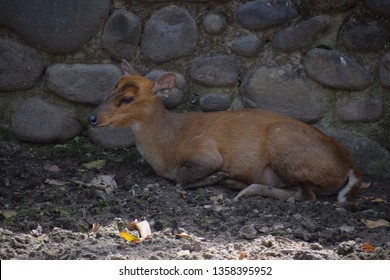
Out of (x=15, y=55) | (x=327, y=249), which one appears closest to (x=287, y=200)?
(x=327, y=249)

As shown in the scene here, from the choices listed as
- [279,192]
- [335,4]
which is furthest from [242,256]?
[335,4]

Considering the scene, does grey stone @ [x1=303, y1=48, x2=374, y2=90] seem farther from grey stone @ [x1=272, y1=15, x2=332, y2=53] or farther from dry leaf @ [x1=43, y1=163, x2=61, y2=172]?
dry leaf @ [x1=43, y1=163, x2=61, y2=172]

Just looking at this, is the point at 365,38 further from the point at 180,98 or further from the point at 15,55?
the point at 15,55

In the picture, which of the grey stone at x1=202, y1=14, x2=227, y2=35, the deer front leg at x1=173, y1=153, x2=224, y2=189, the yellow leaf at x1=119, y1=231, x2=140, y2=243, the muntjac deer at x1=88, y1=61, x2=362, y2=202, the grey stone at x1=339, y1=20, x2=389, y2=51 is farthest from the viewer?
the grey stone at x1=202, y1=14, x2=227, y2=35

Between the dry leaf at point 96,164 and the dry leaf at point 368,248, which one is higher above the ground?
the dry leaf at point 368,248

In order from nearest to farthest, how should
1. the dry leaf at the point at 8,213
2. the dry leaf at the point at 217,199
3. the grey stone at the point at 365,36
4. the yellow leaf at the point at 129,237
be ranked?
the yellow leaf at the point at 129,237 → the dry leaf at the point at 8,213 → the dry leaf at the point at 217,199 → the grey stone at the point at 365,36

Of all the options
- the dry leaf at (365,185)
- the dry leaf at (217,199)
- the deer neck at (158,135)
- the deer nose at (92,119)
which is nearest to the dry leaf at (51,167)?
the deer nose at (92,119)

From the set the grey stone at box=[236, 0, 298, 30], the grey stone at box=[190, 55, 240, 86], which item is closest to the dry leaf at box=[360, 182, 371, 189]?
the grey stone at box=[190, 55, 240, 86]

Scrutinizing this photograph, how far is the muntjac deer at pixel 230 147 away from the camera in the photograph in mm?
7062

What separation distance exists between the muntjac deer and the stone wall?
0.96 feet

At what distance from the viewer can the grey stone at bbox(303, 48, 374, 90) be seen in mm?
7375

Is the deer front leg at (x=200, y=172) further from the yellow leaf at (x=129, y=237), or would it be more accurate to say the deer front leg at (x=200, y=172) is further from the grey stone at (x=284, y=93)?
the yellow leaf at (x=129, y=237)

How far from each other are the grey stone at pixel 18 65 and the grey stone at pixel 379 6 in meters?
2.81

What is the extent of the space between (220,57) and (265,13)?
1.75 ft
